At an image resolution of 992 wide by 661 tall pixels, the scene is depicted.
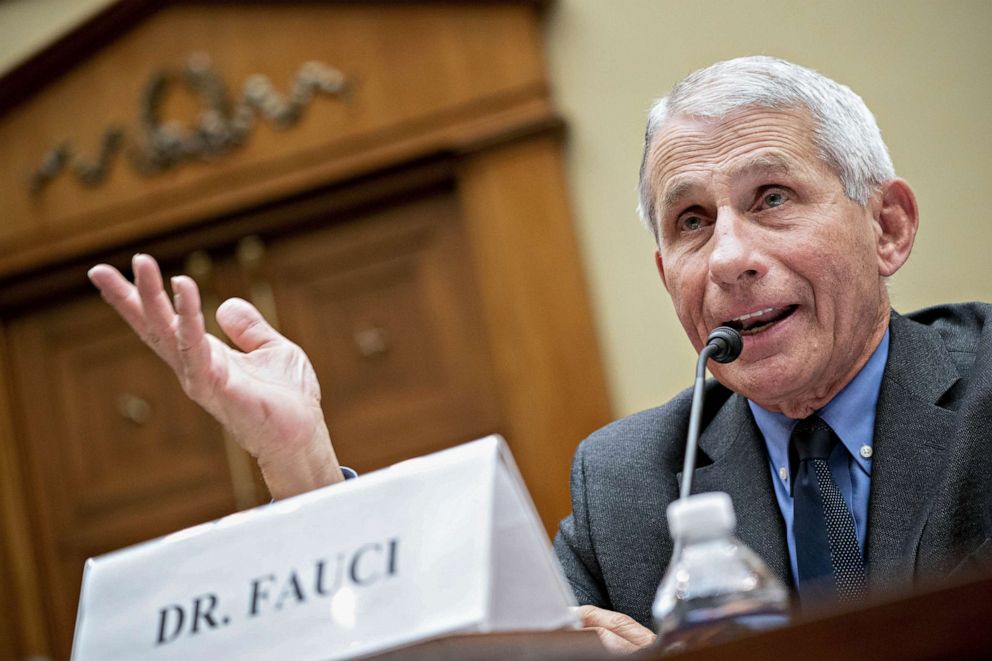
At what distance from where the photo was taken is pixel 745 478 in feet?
5.68

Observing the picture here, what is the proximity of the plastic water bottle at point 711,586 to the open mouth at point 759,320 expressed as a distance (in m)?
0.76

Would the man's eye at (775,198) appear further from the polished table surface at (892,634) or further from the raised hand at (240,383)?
the polished table surface at (892,634)

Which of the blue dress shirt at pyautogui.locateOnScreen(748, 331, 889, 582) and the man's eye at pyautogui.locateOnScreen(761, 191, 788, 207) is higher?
the man's eye at pyautogui.locateOnScreen(761, 191, 788, 207)

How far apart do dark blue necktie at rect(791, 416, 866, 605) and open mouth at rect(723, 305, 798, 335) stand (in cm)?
18

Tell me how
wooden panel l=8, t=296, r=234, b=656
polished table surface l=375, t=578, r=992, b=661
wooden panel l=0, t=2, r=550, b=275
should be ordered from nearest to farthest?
1. polished table surface l=375, t=578, r=992, b=661
2. wooden panel l=0, t=2, r=550, b=275
3. wooden panel l=8, t=296, r=234, b=656

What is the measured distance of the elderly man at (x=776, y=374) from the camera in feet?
4.86

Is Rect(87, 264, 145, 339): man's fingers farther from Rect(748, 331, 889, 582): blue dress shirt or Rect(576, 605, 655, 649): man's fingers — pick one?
Rect(748, 331, 889, 582): blue dress shirt

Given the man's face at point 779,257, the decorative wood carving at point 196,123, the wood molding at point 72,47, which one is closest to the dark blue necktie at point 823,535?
the man's face at point 779,257

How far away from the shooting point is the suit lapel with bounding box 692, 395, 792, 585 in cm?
165

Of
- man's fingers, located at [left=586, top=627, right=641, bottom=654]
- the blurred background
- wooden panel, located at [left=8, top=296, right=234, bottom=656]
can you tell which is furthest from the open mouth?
wooden panel, located at [left=8, top=296, right=234, bottom=656]

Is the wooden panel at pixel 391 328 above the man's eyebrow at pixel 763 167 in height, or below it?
below

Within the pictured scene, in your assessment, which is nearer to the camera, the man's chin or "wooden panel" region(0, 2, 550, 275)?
the man's chin

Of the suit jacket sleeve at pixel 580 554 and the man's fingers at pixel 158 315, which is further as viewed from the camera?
the suit jacket sleeve at pixel 580 554

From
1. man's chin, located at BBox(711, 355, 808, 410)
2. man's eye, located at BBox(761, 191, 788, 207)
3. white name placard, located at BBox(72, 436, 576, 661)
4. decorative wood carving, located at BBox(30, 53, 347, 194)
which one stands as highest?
decorative wood carving, located at BBox(30, 53, 347, 194)
